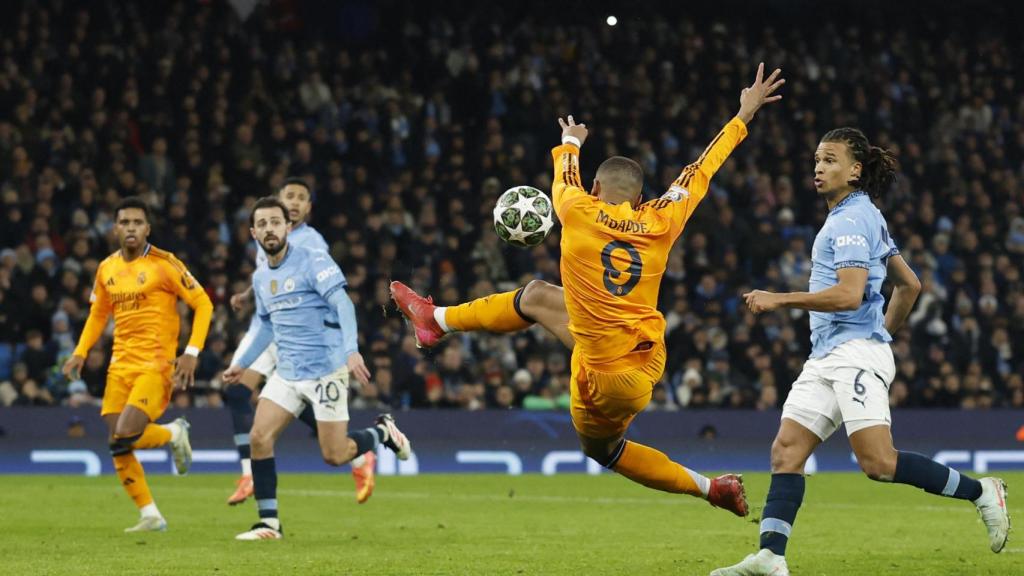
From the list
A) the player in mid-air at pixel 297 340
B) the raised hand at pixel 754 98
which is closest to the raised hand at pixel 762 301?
the raised hand at pixel 754 98

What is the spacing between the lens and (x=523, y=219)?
28.6 feet

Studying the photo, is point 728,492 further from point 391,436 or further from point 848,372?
point 391,436

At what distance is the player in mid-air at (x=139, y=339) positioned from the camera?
1091cm

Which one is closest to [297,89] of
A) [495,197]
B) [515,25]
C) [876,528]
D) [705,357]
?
[495,197]

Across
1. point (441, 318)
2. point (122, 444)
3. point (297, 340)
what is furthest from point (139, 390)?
point (441, 318)

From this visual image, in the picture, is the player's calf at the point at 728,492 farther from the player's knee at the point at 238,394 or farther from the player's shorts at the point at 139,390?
the player's knee at the point at 238,394

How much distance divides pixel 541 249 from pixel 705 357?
263 cm

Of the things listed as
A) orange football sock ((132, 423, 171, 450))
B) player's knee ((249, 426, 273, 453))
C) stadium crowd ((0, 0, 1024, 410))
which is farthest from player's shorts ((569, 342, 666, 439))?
stadium crowd ((0, 0, 1024, 410))

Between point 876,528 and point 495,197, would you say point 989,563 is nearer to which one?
point 876,528

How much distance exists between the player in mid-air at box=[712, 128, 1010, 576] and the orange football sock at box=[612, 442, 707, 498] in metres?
1.00

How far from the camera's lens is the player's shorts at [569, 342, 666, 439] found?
798 centimetres

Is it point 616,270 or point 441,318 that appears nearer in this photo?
point 616,270

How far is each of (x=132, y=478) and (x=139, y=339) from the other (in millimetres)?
1027

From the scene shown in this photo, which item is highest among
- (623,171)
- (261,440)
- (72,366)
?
(623,171)
